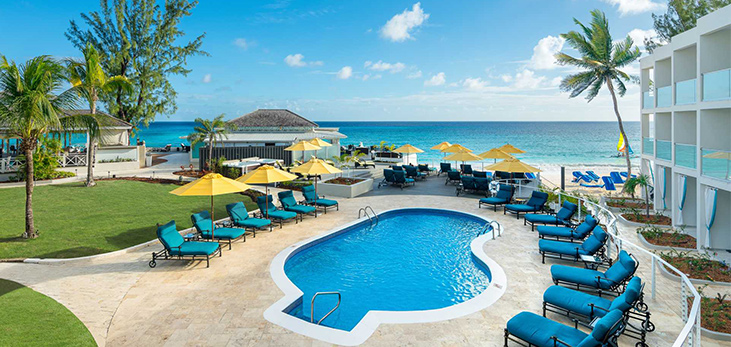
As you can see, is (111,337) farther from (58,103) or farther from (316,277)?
(58,103)

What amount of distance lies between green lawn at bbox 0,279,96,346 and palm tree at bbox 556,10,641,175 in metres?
23.9

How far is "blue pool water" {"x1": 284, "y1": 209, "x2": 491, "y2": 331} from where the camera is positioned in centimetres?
779

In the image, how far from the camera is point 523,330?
220 inches

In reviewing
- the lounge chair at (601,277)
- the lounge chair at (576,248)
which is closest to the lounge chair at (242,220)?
the lounge chair at (576,248)

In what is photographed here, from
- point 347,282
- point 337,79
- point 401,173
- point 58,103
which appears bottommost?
point 347,282

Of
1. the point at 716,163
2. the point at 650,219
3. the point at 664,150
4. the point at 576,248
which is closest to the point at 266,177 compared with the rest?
the point at 576,248

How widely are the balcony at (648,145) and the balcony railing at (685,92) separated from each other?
3461 mm

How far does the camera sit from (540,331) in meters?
5.54

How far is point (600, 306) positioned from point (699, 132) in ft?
29.2

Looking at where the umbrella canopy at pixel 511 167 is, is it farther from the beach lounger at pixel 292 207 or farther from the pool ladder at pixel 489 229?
the beach lounger at pixel 292 207

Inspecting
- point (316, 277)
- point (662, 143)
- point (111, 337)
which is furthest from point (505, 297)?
point (662, 143)

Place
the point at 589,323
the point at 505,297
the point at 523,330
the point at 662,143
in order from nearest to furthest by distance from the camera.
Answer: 1. the point at 523,330
2. the point at 589,323
3. the point at 505,297
4. the point at 662,143

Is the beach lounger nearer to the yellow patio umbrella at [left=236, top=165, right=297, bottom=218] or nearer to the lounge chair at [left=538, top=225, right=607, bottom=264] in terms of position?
the yellow patio umbrella at [left=236, top=165, right=297, bottom=218]

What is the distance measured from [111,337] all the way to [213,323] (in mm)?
1470
